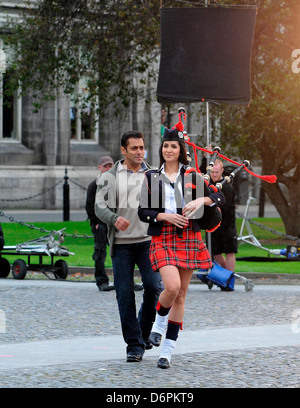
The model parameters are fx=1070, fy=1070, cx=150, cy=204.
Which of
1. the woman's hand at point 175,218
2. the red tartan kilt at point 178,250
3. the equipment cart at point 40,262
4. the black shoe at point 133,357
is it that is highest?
the woman's hand at point 175,218

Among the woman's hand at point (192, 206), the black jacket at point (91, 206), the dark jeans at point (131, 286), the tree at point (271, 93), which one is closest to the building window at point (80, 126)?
the tree at point (271, 93)

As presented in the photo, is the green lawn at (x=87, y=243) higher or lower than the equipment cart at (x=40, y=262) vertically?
lower

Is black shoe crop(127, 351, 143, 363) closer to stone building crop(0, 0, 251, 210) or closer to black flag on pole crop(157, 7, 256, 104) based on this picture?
black flag on pole crop(157, 7, 256, 104)

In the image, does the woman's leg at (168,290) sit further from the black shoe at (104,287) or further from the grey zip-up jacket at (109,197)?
the black shoe at (104,287)

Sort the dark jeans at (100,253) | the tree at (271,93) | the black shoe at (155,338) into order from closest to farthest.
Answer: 1. the black shoe at (155,338)
2. the dark jeans at (100,253)
3. the tree at (271,93)

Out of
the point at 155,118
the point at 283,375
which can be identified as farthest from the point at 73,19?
the point at 283,375

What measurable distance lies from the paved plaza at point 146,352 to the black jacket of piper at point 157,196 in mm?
1085

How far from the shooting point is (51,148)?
36.5 meters

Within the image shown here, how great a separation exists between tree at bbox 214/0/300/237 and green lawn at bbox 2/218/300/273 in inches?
87.2

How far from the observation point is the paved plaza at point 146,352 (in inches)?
297

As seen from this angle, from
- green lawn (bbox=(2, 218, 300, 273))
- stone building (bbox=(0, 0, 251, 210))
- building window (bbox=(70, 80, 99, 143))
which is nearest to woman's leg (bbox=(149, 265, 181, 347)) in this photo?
green lawn (bbox=(2, 218, 300, 273))

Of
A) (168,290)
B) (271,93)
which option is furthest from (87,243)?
A: (168,290)

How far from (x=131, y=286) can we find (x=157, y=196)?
2.59 ft

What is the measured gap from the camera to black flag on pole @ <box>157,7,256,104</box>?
16062 mm
